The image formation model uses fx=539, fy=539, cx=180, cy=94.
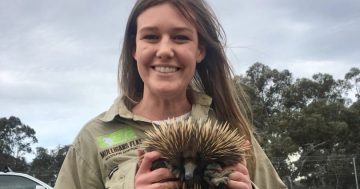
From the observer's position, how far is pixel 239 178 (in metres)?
2.61

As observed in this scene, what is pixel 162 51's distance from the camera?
3225 millimetres

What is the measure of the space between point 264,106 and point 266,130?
2.53m

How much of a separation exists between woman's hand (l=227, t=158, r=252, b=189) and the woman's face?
0.82 meters

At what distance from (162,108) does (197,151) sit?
107 centimetres

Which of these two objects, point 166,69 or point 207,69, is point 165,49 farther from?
point 207,69

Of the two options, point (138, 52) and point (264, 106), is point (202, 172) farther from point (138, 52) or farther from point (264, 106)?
point (264, 106)

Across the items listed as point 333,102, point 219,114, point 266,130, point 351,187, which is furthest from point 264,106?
point 219,114

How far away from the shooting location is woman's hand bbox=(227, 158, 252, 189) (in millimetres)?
2519

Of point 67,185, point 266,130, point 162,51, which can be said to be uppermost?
point 266,130

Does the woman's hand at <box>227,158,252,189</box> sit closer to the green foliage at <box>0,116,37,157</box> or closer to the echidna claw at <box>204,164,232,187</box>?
the echidna claw at <box>204,164,232,187</box>

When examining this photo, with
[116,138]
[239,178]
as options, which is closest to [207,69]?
[116,138]

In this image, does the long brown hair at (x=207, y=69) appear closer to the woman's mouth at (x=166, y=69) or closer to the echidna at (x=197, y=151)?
the woman's mouth at (x=166, y=69)

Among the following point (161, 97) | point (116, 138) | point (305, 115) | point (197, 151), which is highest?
point (305, 115)

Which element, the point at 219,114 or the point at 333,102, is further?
the point at 333,102
